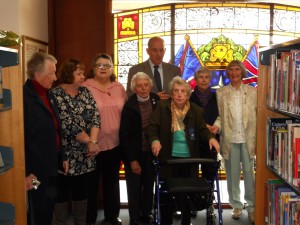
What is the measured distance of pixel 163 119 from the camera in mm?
3561

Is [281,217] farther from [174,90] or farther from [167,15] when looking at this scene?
[167,15]

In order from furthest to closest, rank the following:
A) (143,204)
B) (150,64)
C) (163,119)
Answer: (150,64)
(143,204)
(163,119)

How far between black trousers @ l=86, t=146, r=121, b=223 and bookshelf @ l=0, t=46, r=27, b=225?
1.00 m

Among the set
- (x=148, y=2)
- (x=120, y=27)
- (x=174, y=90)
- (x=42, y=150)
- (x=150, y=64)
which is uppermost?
(x=148, y=2)

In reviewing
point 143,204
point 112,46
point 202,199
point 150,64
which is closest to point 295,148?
point 202,199

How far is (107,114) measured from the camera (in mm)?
3953

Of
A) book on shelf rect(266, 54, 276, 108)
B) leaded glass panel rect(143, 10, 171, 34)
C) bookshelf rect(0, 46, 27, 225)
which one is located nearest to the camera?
bookshelf rect(0, 46, 27, 225)

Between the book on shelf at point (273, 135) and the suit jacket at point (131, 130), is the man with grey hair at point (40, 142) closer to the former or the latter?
the suit jacket at point (131, 130)

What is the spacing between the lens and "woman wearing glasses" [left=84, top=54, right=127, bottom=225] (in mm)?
3928

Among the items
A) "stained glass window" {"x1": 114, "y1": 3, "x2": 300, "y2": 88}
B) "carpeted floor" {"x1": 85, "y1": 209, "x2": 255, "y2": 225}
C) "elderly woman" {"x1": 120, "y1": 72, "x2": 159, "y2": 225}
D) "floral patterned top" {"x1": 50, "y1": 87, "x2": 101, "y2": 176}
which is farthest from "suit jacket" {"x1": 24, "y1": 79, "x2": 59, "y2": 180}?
"stained glass window" {"x1": 114, "y1": 3, "x2": 300, "y2": 88}

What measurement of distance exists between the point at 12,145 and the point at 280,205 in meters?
1.84

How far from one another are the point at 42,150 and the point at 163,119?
1039 mm

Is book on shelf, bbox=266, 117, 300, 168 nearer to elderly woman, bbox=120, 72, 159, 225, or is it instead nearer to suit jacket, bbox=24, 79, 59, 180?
elderly woman, bbox=120, 72, 159, 225

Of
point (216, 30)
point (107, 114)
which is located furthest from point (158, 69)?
point (216, 30)
